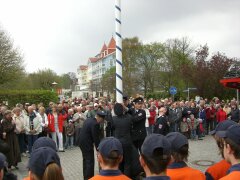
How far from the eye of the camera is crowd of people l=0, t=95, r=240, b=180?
299cm

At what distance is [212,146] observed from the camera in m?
14.0

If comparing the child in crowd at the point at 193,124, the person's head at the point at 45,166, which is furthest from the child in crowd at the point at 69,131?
the person's head at the point at 45,166

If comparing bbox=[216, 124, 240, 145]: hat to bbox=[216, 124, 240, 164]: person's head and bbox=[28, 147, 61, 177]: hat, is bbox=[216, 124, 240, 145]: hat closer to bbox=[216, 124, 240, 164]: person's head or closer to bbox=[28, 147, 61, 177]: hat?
bbox=[216, 124, 240, 164]: person's head

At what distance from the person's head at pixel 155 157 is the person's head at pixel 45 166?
0.82 m

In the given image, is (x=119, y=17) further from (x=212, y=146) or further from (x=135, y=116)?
(x=212, y=146)

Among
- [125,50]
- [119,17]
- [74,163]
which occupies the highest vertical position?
[125,50]

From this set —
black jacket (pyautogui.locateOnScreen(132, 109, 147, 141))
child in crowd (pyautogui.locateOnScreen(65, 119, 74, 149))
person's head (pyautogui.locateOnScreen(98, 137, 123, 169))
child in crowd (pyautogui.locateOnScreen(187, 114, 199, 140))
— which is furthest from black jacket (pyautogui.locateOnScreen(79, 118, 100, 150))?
child in crowd (pyautogui.locateOnScreen(187, 114, 199, 140))

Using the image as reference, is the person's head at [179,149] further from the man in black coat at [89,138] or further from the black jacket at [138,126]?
the black jacket at [138,126]

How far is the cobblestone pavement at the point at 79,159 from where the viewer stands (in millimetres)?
9465

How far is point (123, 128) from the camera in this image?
7.36m

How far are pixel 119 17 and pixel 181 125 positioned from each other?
9268 mm

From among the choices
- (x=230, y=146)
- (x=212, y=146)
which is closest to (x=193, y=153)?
(x=212, y=146)

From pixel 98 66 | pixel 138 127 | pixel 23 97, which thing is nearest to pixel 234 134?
pixel 138 127

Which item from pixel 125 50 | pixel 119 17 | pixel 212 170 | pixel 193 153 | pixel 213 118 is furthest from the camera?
pixel 125 50
